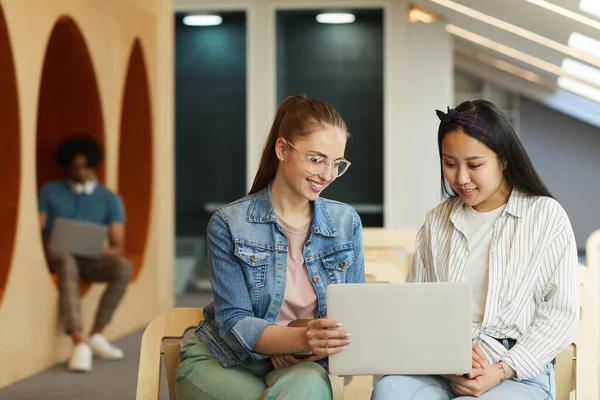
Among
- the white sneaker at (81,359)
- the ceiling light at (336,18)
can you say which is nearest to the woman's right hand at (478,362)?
the white sneaker at (81,359)

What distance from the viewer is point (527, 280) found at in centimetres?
244

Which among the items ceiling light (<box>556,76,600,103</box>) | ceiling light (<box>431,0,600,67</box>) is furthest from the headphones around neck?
ceiling light (<box>556,76,600,103</box>)

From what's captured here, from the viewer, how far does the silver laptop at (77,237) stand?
565 centimetres

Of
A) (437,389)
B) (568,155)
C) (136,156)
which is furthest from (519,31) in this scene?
(568,155)

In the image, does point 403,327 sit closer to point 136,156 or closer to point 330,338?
point 330,338

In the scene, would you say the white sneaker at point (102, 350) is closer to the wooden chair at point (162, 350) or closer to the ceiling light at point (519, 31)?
the wooden chair at point (162, 350)

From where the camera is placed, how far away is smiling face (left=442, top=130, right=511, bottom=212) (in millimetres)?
2463

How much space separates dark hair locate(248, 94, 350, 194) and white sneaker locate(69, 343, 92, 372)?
3.15 m

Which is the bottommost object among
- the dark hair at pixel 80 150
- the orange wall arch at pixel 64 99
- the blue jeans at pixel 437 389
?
the blue jeans at pixel 437 389

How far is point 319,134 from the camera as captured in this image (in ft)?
8.03

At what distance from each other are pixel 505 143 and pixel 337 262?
0.52 meters

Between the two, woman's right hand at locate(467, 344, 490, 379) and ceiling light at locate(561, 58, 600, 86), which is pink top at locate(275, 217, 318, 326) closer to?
woman's right hand at locate(467, 344, 490, 379)

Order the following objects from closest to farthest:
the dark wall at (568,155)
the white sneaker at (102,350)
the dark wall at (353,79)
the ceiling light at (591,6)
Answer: the ceiling light at (591,6) → the white sneaker at (102,350) → the dark wall at (353,79) → the dark wall at (568,155)

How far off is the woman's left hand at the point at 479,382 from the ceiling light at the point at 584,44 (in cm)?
509
